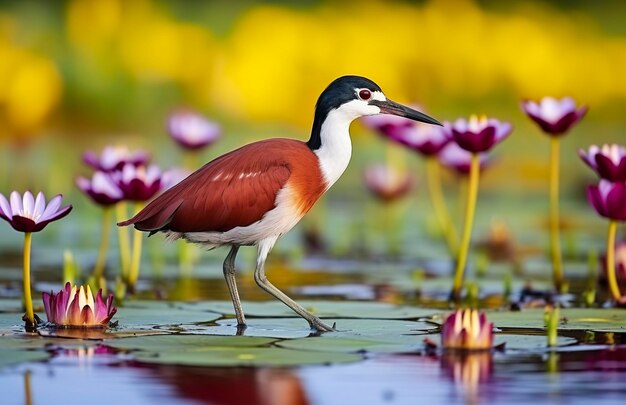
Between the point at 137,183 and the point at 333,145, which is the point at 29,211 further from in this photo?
the point at 333,145

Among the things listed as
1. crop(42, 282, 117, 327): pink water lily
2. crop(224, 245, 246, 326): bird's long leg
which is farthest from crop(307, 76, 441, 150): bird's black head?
crop(42, 282, 117, 327): pink water lily

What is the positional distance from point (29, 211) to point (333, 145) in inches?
67.5

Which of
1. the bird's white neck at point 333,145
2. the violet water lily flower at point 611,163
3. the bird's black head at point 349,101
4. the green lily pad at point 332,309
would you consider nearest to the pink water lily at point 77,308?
the green lily pad at point 332,309

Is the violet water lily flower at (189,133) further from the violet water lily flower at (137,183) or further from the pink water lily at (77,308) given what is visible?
the pink water lily at (77,308)

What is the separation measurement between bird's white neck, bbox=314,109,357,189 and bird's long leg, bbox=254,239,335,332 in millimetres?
502

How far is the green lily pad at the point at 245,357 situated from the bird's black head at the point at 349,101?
1.81 meters

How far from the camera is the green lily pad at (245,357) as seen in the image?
20.9 feet

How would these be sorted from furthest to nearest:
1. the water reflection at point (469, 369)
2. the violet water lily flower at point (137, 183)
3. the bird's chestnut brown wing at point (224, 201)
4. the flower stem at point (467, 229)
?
1. the violet water lily flower at point (137, 183)
2. the flower stem at point (467, 229)
3. the bird's chestnut brown wing at point (224, 201)
4. the water reflection at point (469, 369)

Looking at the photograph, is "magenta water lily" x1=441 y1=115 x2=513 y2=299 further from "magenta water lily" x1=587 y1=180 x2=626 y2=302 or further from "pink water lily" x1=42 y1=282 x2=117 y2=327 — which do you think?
"pink water lily" x1=42 y1=282 x2=117 y2=327

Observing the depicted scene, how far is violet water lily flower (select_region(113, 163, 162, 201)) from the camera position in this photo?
904 centimetres

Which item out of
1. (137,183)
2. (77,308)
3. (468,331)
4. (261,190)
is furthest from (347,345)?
(137,183)

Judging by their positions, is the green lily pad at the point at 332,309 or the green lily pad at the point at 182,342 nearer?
the green lily pad at the point at 182,342

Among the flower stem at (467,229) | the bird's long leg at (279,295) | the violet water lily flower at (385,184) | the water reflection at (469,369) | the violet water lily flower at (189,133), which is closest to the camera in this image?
the water reflection at (469,369)

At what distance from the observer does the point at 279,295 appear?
26.1 feet
